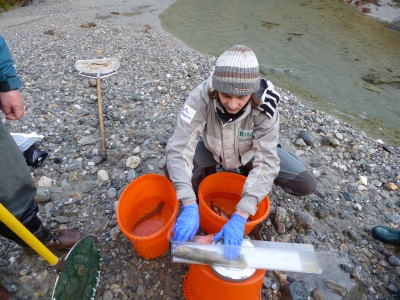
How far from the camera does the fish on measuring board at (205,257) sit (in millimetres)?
1700

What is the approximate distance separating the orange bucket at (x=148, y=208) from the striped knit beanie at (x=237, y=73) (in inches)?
35.0

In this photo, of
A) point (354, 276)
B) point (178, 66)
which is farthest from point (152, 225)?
point (178, 66)

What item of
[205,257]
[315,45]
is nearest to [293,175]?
[205,257]

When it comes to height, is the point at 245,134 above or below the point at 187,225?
above

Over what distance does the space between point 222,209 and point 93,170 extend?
4.38 ft

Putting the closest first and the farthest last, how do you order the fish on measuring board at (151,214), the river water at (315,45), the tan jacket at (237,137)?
1. the tan jacket at (237,137)
2. the fish on measuring board at (151,214)
3. the river water at (315,45)

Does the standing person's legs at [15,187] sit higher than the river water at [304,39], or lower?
higher

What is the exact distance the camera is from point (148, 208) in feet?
8.42

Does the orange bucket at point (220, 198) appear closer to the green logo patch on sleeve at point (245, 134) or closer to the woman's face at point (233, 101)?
the green logo patch on sleeve at point (245, 134)

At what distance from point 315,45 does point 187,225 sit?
7134 millimetres

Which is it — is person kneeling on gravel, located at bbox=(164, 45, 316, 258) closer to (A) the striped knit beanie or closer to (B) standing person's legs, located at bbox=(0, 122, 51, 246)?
(A) the striped knit beanie

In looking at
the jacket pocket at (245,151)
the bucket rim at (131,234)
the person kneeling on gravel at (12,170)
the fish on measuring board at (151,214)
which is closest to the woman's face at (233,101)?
the jacket pocket at (245,151)

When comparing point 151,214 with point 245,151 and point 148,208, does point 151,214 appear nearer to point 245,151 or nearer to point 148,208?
point 148,208

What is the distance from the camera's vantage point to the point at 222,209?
2639 millimetres
